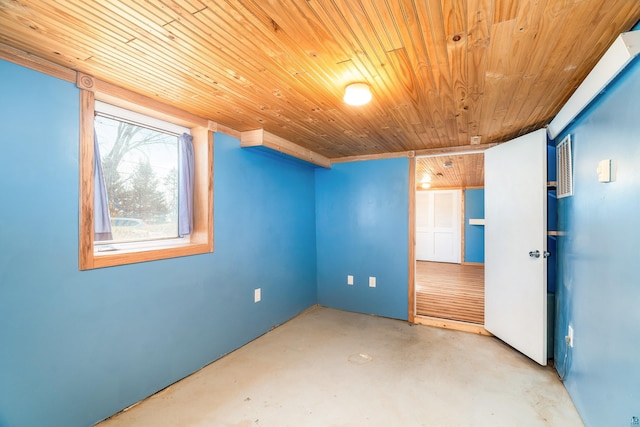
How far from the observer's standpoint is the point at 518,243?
2.60 metres

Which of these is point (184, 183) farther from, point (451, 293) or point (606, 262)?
point (451, 293)

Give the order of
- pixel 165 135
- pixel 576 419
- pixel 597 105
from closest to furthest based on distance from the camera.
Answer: pixel 597 105, pixel 576 419, pixel 165 135

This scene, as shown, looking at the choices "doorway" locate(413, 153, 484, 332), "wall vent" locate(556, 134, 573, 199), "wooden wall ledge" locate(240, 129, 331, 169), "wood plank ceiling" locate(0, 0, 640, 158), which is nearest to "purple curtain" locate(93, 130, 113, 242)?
"wood plank ceiling" locate(0, 0, 640, 158)

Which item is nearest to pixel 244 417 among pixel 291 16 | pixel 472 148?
pixel 291 16

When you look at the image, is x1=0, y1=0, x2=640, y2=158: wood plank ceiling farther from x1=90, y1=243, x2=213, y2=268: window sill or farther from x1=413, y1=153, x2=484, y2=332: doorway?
x1=413, y1=153, x2=484, y2=332: doorway

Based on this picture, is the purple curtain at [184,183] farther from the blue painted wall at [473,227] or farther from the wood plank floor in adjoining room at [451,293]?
the blue painted wall at [473,227]

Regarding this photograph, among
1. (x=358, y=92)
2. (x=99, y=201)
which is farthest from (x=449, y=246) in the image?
(x=99, y=201)

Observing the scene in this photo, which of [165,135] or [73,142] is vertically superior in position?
[165,135]

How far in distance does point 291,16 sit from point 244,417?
2.29 m

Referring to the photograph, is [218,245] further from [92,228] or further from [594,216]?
[594,216]

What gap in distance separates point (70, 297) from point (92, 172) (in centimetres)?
75

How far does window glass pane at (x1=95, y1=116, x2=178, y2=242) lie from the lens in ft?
6.22

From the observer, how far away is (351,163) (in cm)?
384

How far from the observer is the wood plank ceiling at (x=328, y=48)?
1.11 metres
